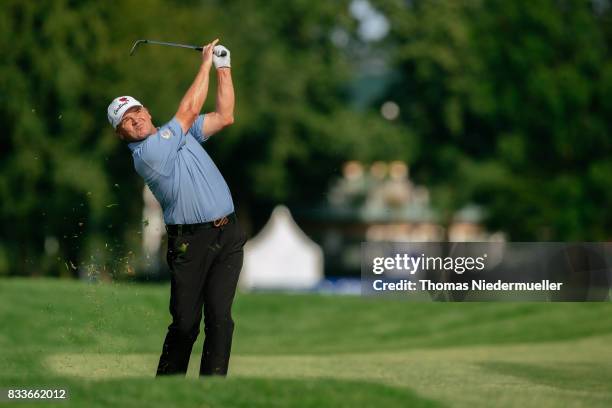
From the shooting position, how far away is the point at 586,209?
186 feet

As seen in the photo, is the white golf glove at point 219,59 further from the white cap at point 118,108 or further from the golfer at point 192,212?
the white cap at point 118,108

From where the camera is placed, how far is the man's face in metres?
10.1

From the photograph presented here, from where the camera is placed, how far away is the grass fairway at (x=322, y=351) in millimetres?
8781

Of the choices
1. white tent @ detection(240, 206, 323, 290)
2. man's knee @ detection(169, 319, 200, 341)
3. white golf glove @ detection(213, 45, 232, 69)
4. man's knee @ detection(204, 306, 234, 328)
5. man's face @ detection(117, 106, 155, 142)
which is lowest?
white tent @ detection(240, 206, 323, 290)

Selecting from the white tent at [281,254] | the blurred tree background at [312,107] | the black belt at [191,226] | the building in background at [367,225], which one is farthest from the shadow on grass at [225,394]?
the building in background at [367,225]

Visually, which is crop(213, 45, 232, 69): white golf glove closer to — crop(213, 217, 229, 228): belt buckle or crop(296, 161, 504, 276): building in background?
crop(213, 217, 229, 228): belt buckle

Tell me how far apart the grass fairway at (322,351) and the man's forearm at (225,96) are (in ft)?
6.77

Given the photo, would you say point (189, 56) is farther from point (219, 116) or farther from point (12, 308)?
point (219, 116)

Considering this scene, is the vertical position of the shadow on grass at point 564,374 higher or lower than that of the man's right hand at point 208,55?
lower

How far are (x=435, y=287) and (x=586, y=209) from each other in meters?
38.9

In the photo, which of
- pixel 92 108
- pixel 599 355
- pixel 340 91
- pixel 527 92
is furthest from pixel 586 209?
pixel 599 355

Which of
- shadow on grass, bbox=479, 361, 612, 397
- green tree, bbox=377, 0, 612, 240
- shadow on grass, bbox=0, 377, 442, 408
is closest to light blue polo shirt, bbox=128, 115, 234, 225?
→ shadow on grass, bbox=0, 377, 442, 408

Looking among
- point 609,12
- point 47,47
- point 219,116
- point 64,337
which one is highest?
point 609,12

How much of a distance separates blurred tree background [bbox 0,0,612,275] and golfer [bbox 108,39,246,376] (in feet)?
100
